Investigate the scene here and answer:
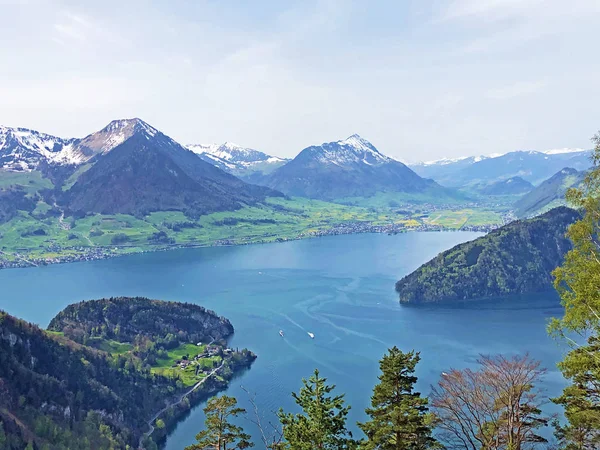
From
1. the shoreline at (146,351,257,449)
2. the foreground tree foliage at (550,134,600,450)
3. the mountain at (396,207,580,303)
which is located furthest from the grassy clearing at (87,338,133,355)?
the foreground tree foliage at (550,134,600,450)

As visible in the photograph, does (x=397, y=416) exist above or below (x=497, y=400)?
below

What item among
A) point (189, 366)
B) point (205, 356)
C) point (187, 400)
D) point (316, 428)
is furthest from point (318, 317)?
point (316, 428)

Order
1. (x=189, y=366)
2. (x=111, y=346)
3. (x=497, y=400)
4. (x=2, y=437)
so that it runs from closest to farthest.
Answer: (x=497, y=400) → (x=2, y=437) → (x=189, y=366) → (x=111, y=346)

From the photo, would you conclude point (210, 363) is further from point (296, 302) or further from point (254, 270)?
point (254, 270)

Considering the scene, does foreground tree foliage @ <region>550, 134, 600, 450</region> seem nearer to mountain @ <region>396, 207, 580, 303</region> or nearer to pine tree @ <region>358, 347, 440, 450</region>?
pine tree @ <region>358, 347, 440, 450</region>

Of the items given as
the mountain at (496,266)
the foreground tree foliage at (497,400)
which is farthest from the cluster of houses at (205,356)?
the foreground tree foliage at (497,400)

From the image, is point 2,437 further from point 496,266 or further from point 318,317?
point 496,266

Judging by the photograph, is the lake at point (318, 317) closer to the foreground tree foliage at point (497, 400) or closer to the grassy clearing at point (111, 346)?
the grassy clearing at point (111, 346)

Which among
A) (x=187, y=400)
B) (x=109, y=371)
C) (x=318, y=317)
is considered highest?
(x=318, y=317)
